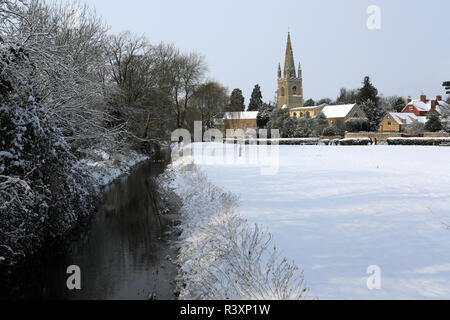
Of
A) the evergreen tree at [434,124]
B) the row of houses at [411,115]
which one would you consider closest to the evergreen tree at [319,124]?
the row of houses at [411,115]

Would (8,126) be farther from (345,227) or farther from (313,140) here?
(313,140)

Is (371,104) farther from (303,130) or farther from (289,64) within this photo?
(289,64)

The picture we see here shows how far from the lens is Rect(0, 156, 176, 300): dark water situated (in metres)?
6.79

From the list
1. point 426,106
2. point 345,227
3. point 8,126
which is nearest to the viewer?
point 8,126

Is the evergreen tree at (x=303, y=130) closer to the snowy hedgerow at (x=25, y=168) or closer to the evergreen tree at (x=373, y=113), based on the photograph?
the evergreen tree at (x=373, y=113)

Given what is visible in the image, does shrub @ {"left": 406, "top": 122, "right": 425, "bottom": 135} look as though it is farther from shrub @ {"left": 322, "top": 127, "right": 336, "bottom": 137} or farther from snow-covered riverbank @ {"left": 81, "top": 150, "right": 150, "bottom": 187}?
snow-covered riverbank @ {"left": 81, "top": 150, "right": 150, "bottom": 187}

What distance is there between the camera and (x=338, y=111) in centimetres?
6662

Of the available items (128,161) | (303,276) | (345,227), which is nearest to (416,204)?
(345,227)

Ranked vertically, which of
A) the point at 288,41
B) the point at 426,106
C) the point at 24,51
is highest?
the point at 288,41

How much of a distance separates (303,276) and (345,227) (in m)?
2.85

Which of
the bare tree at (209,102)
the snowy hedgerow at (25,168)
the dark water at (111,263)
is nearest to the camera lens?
the dark water at (111,263)

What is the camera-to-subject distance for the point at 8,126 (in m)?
7.38

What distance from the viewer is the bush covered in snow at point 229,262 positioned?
5211 mm

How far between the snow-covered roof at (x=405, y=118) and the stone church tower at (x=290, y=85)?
26.9 meters
